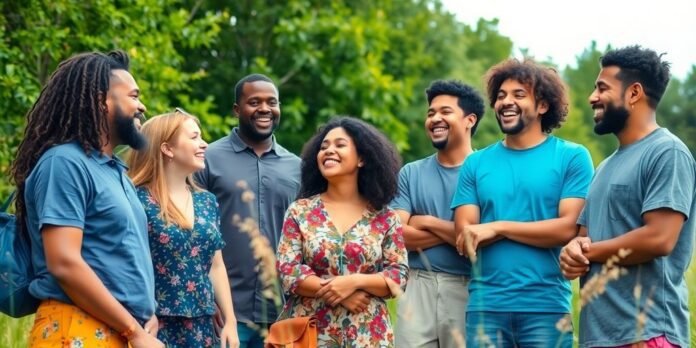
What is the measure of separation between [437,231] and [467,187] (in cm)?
37

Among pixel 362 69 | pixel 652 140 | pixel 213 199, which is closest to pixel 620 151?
pixel 652 140

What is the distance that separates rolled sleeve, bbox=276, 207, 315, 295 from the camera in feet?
20.4

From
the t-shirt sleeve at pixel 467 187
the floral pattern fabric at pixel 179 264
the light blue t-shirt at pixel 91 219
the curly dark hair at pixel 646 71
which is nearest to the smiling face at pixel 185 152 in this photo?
the floral pattern fabric at pixel 179 264

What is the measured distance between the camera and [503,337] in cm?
643

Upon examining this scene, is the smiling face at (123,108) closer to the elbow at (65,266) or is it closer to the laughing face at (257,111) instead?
the elbow at (65,266)

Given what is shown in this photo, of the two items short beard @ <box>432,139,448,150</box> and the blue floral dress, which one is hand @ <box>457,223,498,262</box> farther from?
the blue floral dress

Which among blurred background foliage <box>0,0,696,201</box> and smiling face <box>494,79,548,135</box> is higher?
blurred background foliage <box>0,0,696,201</box>

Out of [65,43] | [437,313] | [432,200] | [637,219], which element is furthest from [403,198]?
[65,43]

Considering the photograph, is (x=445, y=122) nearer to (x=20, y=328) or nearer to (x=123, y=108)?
(x=123, y=108)

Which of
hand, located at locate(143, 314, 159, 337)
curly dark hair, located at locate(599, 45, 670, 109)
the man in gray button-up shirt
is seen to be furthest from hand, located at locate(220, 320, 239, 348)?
curly dark hair, located at locate(599, 45, 670, 109)

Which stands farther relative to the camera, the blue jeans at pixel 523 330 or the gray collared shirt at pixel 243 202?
the gray collared shirt at pixel 243 202

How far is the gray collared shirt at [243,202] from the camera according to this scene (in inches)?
278

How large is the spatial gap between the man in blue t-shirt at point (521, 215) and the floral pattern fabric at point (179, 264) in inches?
56.9

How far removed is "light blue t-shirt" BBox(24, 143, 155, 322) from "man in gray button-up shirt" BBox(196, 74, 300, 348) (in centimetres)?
183
